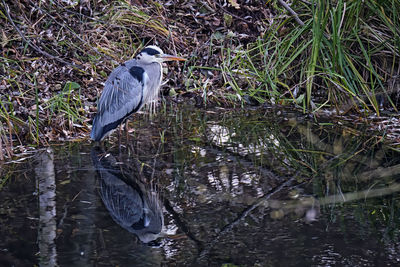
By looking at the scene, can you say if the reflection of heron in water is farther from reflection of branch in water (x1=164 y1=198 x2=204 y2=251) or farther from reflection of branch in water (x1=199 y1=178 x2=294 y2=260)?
reflection of branch in water (x1=199 y1=178 x2=294 y2=260)

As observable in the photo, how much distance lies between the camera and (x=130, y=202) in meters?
4.04

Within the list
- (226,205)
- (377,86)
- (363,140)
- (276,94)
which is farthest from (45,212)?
(377,86)

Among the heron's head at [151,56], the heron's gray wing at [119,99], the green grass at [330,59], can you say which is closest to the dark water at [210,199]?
the heron's gray wing at [119,99]

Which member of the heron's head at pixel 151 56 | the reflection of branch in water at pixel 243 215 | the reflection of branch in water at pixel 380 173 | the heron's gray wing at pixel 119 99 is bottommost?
the reflection of branch in water at pixel 243 215

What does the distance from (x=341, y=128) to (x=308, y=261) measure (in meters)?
2.78

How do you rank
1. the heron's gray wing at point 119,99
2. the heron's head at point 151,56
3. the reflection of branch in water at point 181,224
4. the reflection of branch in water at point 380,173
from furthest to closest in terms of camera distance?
the heron's head at point 151,56, the heron's gray wing at point 119,99, the reflection of branch in water at point 380,173, the reflection of branch in water at point 181,224

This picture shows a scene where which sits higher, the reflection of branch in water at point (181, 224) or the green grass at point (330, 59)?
the green grass at point (330, 59)

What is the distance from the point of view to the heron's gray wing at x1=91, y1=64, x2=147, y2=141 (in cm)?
525

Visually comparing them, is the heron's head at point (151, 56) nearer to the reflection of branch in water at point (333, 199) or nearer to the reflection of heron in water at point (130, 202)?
the reflection of heron in water at point (130, 202)

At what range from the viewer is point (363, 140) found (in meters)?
5.24

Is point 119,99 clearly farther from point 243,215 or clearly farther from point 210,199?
point 243,215

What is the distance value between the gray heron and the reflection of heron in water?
534 mm

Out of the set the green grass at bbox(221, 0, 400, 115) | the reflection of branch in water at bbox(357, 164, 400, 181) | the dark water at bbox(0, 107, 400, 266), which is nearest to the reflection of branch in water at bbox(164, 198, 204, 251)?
the dark water at bbox(0, 107, 400, 266)

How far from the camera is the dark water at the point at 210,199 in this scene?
3.18 meters
